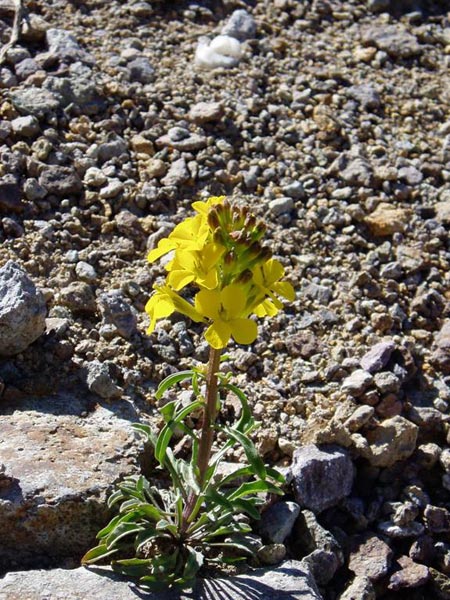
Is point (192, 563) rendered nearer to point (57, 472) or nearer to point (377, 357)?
point (57, 472)

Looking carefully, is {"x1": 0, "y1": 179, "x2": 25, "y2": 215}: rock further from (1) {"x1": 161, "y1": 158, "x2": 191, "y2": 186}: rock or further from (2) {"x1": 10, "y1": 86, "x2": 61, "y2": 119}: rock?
(1) {"x1": 161, "y1": 158, "x2": 191, "y2": 186}: rock

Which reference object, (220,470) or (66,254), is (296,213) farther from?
(220,470)

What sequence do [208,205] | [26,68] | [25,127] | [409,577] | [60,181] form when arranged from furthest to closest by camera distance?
1. [26,68]
2. [25,127]
3. [60,181]
4. [409,577]
5. [208,205]

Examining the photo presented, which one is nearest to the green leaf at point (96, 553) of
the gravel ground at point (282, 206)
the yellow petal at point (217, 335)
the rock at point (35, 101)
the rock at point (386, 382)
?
the gravel ground at point (282, 206)

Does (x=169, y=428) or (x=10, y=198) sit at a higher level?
(x=10, y=198)

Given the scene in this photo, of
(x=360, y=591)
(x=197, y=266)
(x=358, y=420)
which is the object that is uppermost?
(x=197, y=266)

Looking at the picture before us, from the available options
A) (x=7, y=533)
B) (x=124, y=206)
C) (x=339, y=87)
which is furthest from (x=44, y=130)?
(x=7, y=533)

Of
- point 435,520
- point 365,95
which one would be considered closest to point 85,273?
point 435,520
